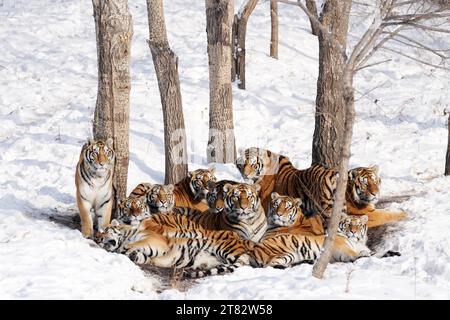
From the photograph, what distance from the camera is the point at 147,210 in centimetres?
872

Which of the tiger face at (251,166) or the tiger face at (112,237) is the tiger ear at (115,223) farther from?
the tiger face at (251,166)

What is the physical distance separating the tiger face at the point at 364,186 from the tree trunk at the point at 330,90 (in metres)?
1.01

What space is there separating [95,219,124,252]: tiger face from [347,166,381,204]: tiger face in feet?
8.85

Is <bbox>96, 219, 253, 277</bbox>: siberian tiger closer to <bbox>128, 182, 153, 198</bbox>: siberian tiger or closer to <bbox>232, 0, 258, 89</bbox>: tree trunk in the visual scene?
<bbox>128, 182, 153, 198</bbox>: siberian tiger

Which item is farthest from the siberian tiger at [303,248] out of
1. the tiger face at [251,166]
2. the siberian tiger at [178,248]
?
the tiger face at [251,166]

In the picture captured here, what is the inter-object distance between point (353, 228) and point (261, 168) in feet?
6.28

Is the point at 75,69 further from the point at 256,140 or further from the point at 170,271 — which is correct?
the point at 170,271

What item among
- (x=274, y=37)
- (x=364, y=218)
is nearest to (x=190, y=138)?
(x=364, y=218)

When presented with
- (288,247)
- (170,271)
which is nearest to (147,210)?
(170,271)

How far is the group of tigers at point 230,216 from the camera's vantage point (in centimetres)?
798

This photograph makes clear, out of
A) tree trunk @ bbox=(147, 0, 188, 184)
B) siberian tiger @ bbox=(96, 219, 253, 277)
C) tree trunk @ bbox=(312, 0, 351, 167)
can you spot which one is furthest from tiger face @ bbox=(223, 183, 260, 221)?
tree trunk @ bbox=(147, 0, 188, 184)

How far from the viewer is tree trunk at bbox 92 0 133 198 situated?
348 inches

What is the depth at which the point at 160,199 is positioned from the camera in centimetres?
897
